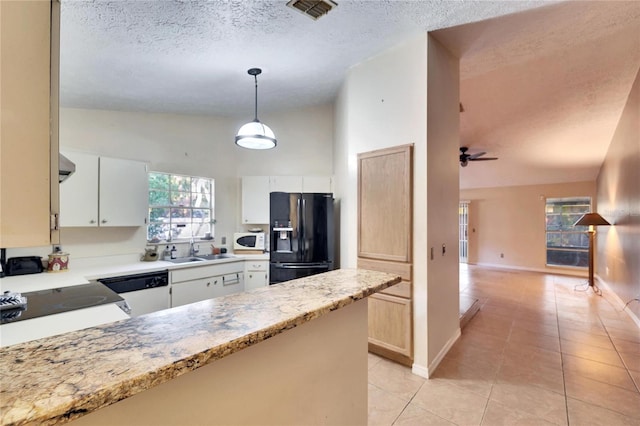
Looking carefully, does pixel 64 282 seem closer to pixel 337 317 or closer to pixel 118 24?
pixel 118 24

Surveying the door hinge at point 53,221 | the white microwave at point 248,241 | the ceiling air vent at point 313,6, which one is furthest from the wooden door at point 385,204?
the door hinge at point 53,221

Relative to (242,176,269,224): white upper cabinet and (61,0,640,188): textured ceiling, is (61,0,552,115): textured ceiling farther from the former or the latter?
(242,176,269,224): white upper cabinet

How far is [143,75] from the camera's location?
2.77 meters

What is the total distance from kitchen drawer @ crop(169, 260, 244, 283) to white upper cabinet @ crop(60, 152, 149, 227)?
29.8 inches

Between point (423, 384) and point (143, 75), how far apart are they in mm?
3784

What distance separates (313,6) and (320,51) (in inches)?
26.1

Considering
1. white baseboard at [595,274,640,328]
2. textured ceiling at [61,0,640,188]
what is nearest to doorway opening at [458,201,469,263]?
white baseboard at [595,274,640,328]

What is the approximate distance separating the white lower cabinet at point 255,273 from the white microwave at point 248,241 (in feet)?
1.07

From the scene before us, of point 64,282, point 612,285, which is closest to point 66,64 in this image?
point 64,282

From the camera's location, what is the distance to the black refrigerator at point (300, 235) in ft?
11.9

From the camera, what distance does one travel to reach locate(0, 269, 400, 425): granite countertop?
0.49 metres

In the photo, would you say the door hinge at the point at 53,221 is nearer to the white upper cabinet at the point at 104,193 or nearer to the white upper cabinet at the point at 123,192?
the white upper cabinet at the point at 104,193

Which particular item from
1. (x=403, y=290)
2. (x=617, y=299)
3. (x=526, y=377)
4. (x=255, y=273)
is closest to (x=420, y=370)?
(x=403, y=290)

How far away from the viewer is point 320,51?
263cm
